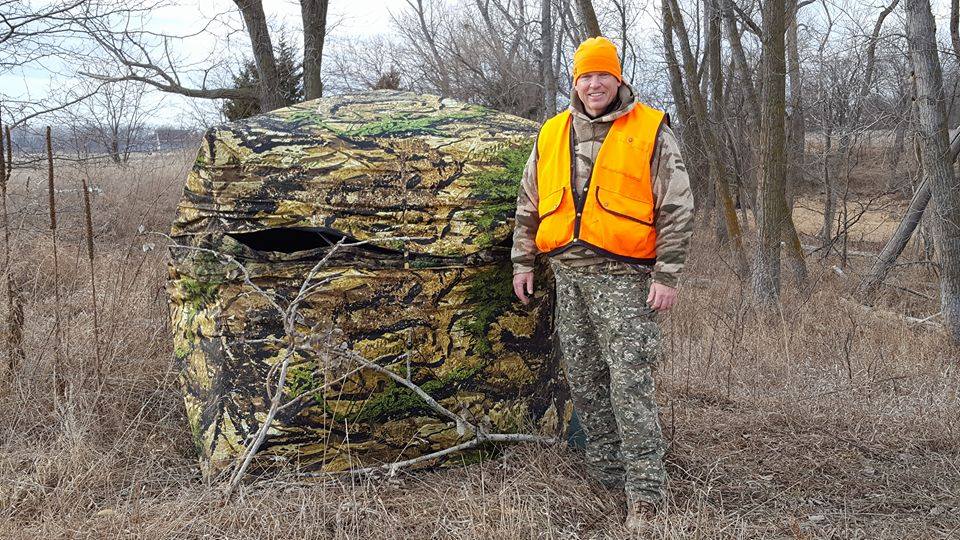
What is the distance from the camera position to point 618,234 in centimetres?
310

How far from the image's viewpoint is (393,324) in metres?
3.53

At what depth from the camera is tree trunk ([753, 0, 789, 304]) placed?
7109 mm

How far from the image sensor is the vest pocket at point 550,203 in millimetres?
3219

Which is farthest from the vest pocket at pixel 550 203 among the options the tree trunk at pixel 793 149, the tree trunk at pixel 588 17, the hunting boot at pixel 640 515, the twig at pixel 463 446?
the tree trunk at pixel 588 17

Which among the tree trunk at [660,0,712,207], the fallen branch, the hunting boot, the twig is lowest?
the hunting boot

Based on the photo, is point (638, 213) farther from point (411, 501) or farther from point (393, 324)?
point (411, 501)

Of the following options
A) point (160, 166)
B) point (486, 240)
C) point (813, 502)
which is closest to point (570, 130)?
point (486, 240)

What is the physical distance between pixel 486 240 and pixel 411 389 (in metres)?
0.80

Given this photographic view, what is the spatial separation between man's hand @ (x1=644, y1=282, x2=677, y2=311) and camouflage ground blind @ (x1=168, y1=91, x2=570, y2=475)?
79 cm

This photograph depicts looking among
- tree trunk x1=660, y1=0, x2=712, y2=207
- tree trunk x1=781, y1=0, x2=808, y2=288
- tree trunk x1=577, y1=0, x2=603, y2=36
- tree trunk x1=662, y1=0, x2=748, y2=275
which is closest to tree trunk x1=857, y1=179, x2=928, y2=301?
tree trunk x1=781, y1=0, x2=808, y2=288

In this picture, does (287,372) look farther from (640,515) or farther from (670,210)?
(670,210)

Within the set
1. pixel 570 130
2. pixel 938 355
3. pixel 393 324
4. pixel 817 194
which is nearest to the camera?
pixel 570 130

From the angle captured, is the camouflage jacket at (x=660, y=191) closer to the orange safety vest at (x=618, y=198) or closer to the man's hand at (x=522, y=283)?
the orange safety vest at (x=618, y=198)

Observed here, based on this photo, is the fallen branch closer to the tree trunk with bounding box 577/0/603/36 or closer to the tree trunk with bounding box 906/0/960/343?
the tree trunk with bounding box 906/0/960/343
